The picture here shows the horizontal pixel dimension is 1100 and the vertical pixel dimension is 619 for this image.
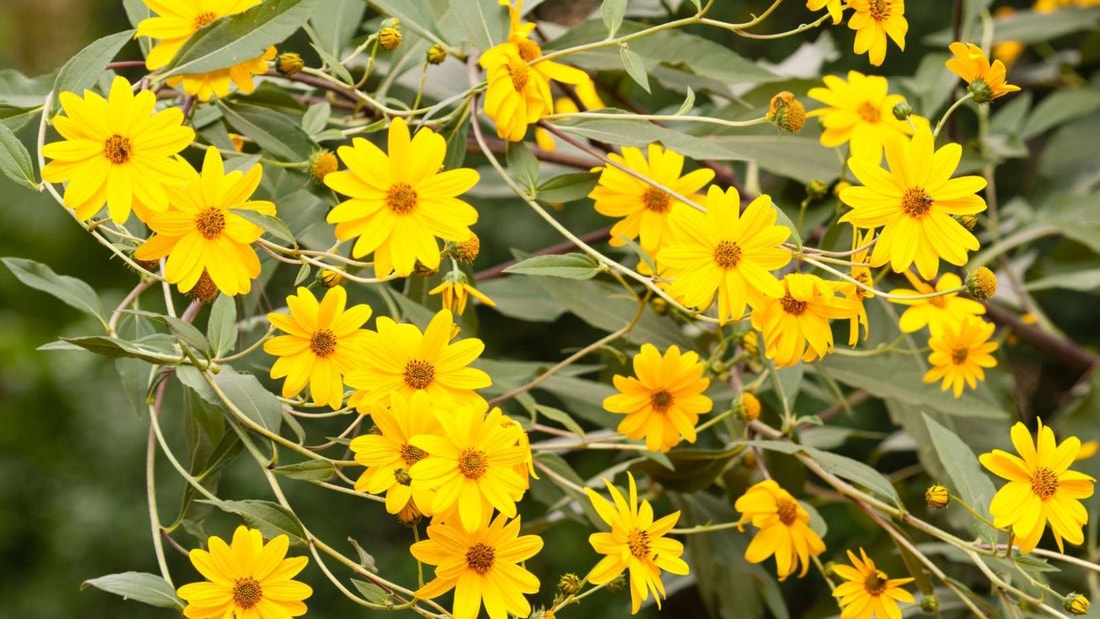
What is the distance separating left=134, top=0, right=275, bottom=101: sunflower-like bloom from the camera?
439mm

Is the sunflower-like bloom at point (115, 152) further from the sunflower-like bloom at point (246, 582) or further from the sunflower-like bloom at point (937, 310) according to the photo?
the sunflower-like bloom at point (937, 310)

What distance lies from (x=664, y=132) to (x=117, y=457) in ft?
4.71

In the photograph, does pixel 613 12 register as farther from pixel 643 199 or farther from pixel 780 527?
pixel 780 527

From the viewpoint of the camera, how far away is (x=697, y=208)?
0.41m

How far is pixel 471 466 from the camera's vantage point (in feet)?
1.23

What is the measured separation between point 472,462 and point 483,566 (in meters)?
0.05

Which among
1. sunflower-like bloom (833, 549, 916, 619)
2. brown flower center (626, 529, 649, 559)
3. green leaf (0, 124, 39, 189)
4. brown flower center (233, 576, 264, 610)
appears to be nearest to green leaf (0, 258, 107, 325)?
green leaf (0, 124, 39, 189)

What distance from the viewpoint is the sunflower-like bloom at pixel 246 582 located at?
1.29ft

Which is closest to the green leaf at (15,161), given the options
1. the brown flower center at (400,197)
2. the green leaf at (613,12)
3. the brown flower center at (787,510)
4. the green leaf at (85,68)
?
the green leaf at (85,68)

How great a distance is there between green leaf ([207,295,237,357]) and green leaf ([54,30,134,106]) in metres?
0.11

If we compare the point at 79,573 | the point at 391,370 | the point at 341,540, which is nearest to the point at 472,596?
the point at 391,370

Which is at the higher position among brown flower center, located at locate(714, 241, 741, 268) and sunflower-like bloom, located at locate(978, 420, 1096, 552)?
brown flower center, located at locate(714, 241, 741, 268)

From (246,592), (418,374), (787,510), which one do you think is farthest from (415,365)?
(787,510)

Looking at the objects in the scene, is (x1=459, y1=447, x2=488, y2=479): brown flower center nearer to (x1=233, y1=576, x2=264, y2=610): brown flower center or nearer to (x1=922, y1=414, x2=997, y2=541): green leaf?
(x1=233, y1=576, x2=264, y2=610): brown flower center
